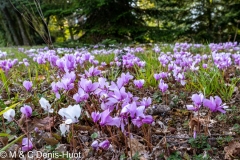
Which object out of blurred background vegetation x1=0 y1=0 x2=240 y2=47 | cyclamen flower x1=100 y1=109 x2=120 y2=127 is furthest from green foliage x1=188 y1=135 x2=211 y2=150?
blurred background vegetation x1=0 y1=0 x2=240 y2=47

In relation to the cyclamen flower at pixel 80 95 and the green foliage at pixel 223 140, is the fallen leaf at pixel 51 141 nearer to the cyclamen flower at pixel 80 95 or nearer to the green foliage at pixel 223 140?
the cyclamen flower at pixel 80 95

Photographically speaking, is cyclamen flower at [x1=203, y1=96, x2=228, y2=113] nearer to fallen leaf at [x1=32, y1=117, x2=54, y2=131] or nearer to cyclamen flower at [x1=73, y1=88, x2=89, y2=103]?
cyclamen flower at [x1=73, y1=88, x2=89, y2=103]

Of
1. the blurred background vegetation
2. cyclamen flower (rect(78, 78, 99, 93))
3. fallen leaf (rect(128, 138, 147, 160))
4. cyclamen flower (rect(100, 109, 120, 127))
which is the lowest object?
fallen leaf (rect(128, 138, 147, 160))

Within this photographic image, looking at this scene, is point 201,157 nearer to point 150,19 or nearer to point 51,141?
point 51,141

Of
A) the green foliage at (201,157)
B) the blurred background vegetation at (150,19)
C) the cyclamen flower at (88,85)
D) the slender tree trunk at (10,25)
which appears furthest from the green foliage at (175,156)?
the slender tree trunk at (10,25)

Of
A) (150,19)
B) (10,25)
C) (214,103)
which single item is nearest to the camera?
(214,103)

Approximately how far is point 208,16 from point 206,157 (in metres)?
9.50

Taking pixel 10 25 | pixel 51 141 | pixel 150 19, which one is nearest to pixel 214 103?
pixel 51 141

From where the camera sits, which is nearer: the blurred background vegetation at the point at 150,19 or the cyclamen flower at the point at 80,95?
the cyclamen flower at the point at 80,95

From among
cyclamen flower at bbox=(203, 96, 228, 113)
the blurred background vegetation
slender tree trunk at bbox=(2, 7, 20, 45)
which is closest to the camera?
cyclamen flower at bbox=(203, 96, 228, 113)

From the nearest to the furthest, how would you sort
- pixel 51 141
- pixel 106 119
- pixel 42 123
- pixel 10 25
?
pixel 106 119 < pixel 51 141 < pixel 42 123 < pixel 10 25

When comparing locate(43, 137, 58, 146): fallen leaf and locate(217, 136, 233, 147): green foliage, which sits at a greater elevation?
locate(43, 137, 58, 146): fallen leaf

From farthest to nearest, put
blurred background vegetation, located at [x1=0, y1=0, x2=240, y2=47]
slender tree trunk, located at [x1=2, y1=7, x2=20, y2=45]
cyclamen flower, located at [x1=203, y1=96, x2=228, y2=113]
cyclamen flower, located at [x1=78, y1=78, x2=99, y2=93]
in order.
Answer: slender tree trunk, located at [x1=2, y1=7, x2=20, y2=45]
blurred background vegetation, located at [x1=0, y1=0, x2=240, y2=47]
cyclamen flower, located at [x1=78, y1=78, x2=99, y2=93]
cyclamen flower, located at [x1=203, y1=96, x2=228, y2=113]

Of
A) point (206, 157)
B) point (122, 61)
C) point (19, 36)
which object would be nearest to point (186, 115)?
point (206, 157)
